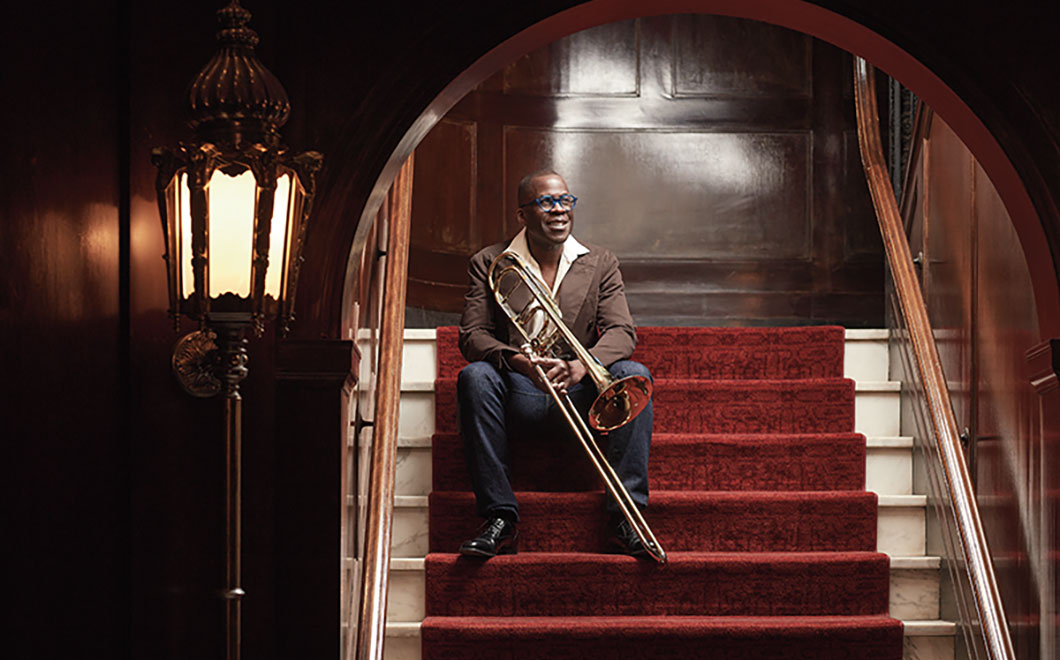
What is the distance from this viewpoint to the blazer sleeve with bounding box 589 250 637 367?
13.9 ft

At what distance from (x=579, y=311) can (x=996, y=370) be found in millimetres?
1446

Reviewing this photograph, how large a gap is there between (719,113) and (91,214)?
4.46m

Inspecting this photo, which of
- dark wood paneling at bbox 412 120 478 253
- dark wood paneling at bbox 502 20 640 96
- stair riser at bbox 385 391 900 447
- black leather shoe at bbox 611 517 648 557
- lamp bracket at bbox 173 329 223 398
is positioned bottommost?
black leather shoe at bbox 611 517 648 557

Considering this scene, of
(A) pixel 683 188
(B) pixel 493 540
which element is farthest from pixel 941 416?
(A) pixel 683 188

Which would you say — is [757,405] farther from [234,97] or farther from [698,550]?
[234,97]

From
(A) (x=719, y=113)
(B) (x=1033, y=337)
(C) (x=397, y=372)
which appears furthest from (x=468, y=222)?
(B) (x=1033, y=337)

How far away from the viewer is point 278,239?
2086 millimetres

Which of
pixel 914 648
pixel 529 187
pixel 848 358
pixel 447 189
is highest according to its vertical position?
pixel 447 189

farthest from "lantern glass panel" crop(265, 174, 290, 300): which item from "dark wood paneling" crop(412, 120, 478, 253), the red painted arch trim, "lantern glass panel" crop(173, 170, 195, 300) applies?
"dark wood paneling" crop(412, 120, 478, 253)

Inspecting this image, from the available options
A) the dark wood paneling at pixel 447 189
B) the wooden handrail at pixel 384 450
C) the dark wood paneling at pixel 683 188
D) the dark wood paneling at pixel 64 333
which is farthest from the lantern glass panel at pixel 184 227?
the dark wood paneling at pixel 683 188

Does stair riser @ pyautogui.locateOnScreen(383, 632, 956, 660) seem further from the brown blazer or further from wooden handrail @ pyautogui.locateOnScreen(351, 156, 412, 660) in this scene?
the brown blazer

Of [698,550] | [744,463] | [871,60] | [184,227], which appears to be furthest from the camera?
[744,463]

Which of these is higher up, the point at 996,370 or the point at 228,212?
the point at 228,212

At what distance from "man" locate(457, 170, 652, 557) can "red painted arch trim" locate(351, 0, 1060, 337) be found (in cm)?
136
